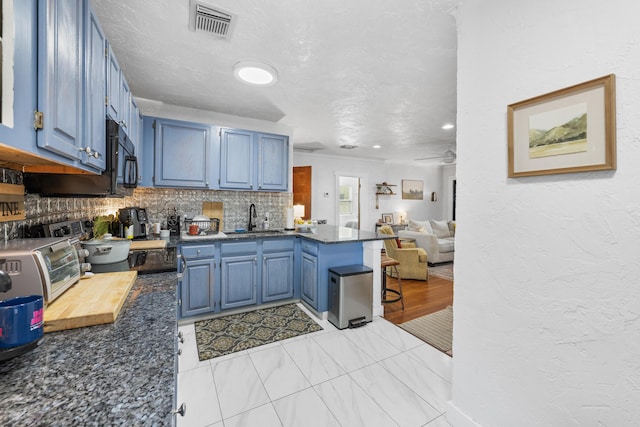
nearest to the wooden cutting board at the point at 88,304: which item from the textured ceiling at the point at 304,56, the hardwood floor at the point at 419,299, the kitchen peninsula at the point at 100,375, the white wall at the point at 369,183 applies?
the kitchen peninsula at the point at 100,375

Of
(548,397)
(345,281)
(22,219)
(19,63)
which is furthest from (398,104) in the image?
(22,219)

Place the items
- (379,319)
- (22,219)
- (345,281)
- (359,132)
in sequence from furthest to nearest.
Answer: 1. (359,132)
2. (379,319)
3. (345,281)
4. (22,219)

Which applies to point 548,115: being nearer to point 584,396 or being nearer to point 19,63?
point 584,396

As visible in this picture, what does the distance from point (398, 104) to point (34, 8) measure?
294 cm

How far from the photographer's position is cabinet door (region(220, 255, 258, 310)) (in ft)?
9.43

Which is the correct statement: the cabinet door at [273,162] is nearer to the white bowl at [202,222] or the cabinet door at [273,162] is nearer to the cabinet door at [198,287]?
the white bowl at [202,222]

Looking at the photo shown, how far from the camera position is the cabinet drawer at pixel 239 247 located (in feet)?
9.37

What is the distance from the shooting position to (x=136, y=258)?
180cm

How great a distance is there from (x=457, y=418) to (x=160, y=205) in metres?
3.40

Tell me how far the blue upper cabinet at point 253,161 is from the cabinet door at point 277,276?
949mm

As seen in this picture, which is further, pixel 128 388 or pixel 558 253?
pixel 558 253

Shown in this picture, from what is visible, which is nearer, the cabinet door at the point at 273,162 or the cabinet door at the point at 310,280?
the cabinet door at the point at 310,280

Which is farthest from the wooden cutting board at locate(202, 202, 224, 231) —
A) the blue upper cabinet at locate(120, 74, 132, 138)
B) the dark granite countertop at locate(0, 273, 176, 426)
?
the dark granite countertop at locate(0, 273, 176, 426)

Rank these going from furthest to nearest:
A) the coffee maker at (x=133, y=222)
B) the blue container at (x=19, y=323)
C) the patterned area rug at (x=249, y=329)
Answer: the coffee maker at (x=133, y=222), the patterned area rug at (x=249, y=329), the blue container at (x=19, y=323)
